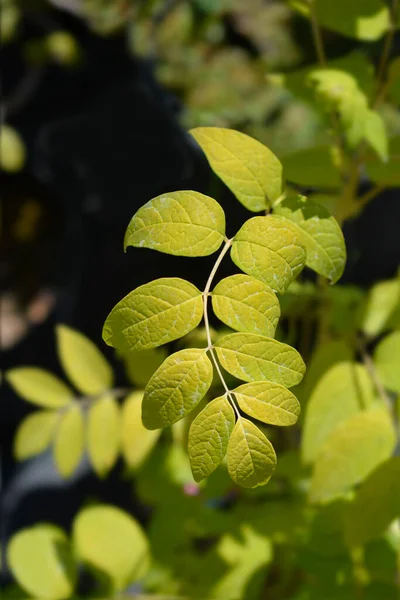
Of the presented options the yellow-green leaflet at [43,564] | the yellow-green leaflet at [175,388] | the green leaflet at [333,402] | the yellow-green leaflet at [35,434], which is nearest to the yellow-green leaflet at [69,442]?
the yellow-green leaflet at [35,434]

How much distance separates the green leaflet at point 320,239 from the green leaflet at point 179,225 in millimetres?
76

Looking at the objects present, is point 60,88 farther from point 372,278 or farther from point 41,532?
point 41,532

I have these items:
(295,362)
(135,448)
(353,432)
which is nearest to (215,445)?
(295,362)

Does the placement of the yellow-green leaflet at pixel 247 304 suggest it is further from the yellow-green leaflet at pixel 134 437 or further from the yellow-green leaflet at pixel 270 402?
the yellow-green leaflet at pixel 134 437

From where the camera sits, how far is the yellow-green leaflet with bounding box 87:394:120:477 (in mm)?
823

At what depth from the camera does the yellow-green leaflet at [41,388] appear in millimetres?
879

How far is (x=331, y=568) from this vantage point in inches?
30.0

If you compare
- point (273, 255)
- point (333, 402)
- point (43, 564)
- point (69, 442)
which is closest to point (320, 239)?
point (273, 255)

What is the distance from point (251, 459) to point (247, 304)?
111 mm

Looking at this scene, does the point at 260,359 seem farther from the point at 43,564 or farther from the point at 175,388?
the point at 43,564

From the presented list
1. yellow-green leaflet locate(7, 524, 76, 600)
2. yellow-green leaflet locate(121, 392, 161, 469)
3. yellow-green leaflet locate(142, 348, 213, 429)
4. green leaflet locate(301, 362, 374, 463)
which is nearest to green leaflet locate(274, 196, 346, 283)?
yellow-green leaflet locate(142, 348, 213, 429)

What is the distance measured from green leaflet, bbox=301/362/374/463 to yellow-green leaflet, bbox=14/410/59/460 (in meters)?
0.40

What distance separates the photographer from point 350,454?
0.62m

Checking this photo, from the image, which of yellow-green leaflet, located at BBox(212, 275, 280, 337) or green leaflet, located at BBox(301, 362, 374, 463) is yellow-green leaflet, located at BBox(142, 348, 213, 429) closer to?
yellow-green leaflet, located at BBox(212, 275, 280, 337)
